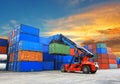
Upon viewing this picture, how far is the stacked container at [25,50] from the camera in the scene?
26.5 meters

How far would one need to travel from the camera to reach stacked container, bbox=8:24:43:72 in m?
26.5

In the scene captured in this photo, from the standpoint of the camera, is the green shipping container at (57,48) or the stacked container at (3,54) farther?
the stacked container at (3,54)

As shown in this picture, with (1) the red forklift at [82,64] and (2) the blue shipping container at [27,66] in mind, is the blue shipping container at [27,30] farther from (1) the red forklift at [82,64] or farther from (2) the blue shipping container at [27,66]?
(1) the red forklift at [82,64]

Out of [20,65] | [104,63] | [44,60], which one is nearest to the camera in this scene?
[20,65]

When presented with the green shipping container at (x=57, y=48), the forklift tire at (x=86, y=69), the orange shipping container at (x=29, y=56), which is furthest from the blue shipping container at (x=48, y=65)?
the forklift tire at (x=86, y=69)

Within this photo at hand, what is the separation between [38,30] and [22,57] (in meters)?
6.45

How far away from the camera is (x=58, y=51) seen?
2708cm

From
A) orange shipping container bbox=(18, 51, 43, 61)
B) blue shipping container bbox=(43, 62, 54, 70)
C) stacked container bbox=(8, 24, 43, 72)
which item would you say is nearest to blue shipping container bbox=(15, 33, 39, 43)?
stacked container bbox=(8, 24, 43, 72)

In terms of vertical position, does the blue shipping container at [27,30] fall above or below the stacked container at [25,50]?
above

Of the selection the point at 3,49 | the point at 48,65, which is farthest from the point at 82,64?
the point at 3,49

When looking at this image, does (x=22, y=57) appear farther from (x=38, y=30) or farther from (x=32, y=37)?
(x=38, y=30)

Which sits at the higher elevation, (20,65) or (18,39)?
(18,39)

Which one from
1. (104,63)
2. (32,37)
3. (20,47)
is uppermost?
(32,37)

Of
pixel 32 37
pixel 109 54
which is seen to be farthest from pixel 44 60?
pixel 109 54
